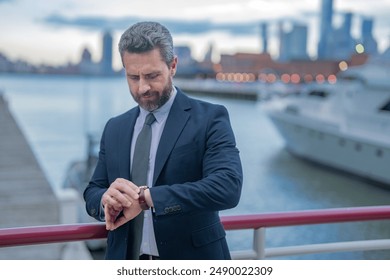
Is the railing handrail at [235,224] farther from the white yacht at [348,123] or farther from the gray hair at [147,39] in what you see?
the white yacht at [348,123]

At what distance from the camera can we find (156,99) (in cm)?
133

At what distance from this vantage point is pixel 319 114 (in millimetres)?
17625

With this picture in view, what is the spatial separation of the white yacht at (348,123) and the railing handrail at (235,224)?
12208 millimetres

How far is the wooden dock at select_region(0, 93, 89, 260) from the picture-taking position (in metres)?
6.75

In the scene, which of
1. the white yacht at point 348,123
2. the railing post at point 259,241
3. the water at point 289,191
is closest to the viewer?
the railing post at point 259,241

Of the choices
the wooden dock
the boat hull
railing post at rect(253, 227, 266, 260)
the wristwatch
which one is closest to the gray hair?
the wristwatch

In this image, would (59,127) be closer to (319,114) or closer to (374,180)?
(319,114)

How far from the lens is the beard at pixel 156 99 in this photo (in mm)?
1321

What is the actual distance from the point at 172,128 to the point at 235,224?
1.64ft

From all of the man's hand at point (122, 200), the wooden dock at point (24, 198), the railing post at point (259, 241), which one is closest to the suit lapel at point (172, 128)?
the man's hand at point (122, 200)

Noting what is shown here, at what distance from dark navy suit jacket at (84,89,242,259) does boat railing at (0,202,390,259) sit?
0.44 feet

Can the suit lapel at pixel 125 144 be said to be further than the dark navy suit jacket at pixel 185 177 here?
Yes

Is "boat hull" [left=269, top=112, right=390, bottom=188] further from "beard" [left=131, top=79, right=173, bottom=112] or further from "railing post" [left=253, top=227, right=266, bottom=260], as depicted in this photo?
"beard" [left=131, top=79, right=173, bottom=112]

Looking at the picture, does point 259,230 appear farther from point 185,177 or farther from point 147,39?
point 147,39
